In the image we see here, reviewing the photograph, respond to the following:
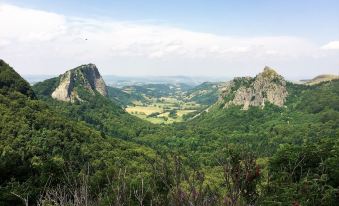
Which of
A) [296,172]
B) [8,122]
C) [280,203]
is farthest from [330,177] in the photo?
[8,122]

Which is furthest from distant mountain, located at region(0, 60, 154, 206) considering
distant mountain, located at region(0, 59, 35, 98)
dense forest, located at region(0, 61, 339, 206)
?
dense forest, located at region(0, 61, 339, 206)

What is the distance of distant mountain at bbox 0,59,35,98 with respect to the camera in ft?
456

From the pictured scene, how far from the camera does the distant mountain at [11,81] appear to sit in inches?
5471

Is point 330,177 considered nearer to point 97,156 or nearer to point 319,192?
point 319,192

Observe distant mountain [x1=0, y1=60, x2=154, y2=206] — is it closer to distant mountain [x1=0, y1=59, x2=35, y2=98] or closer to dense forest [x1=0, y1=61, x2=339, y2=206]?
distant mountain [x1=0, y1=59, x2=35, y2=98]

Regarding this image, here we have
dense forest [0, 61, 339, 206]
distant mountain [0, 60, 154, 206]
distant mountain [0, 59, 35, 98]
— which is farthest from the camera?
distant mountain [0, 59, 35, 98]

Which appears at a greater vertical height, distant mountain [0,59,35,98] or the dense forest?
distant mountain [0,59,35,98]

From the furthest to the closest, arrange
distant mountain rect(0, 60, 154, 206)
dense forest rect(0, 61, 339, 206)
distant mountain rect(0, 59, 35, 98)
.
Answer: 1. distant mountain rect(0, 59, 35, 98)
2. distant mountain rect(0, 60, 154, 206)
3. dense forest rect(0, 61, 339, 206)

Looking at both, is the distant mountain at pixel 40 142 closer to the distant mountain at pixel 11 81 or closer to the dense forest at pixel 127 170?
the distant mountain at pixel 11 81

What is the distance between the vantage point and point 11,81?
142m

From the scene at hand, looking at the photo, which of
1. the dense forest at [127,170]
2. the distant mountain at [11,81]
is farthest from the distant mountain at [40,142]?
the dense forest at [127,170]

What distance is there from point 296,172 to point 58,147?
237ft

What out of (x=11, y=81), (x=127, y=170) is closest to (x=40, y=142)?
(x=127, y=170)

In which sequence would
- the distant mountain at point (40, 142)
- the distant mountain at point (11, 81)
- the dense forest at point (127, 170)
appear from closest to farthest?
1. the dense forest at point (127, 170)
2. the distant mountain at point (40, 142)
3. the distant mountain at point (11, 81)
